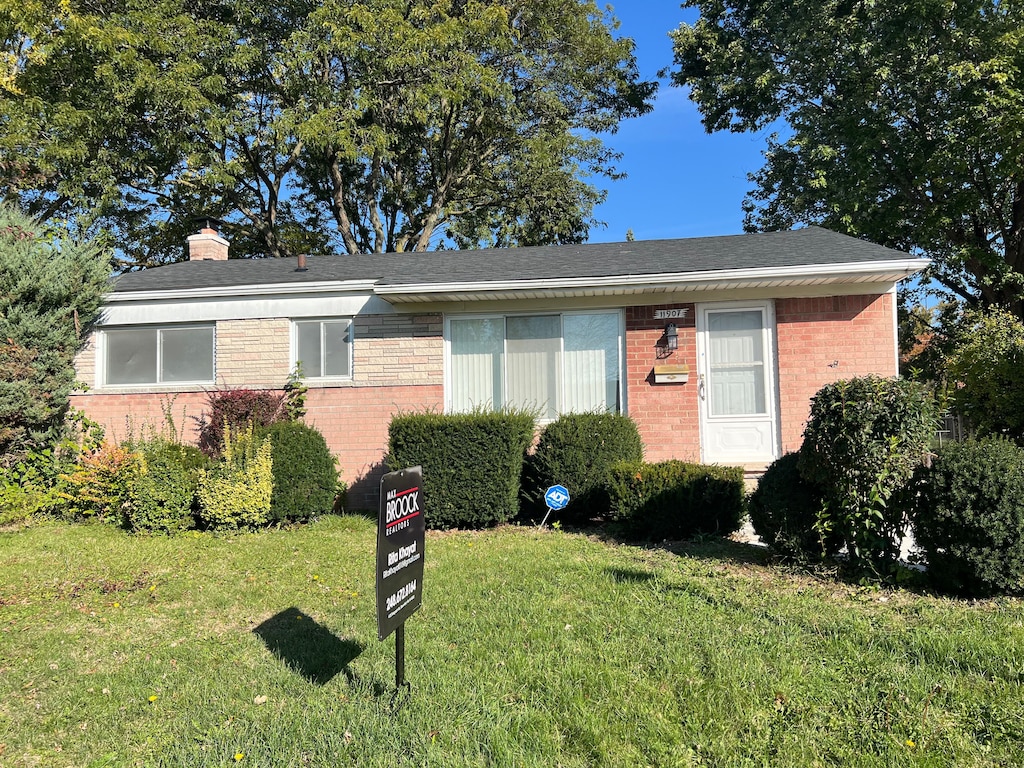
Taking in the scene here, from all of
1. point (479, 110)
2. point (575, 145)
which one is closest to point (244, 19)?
point (479, 110)

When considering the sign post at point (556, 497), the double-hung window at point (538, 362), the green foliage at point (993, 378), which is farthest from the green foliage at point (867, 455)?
the green foliage at point (993, 378)

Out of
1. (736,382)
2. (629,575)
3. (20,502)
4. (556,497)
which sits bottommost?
(629,575)

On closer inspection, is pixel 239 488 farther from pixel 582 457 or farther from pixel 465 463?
pixel 582 457

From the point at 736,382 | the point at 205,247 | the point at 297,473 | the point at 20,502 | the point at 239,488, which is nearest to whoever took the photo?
the point at 239,488

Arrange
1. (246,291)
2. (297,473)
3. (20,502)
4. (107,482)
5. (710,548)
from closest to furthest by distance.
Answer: (710,548) → (297,473) → (107,482) → (20,502) → (246,291)

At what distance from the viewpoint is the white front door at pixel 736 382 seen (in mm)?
9656

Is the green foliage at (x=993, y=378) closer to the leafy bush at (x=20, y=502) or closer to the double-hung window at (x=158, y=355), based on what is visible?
the double-hung window at (x=158, y=355)

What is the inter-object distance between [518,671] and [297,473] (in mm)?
5344

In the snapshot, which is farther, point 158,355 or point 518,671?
point 158,355

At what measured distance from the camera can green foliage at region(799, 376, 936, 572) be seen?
16.6ft

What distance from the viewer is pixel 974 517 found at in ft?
15.4

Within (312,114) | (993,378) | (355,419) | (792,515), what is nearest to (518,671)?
(792,515)

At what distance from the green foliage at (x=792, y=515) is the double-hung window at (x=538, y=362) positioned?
13.7 feet

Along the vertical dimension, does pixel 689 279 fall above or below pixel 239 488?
above
